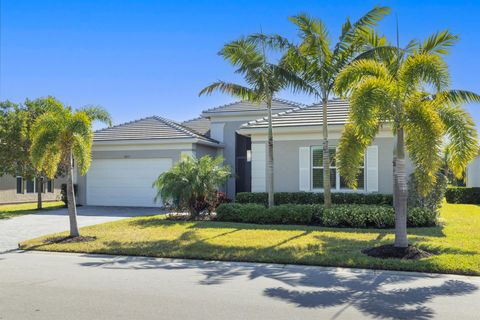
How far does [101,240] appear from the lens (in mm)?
11227

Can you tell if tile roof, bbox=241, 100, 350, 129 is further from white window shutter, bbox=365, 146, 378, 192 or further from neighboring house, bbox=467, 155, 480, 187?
neighboring house, bbox=467, 155, 480, 187

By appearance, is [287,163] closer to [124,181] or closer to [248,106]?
[248,106]

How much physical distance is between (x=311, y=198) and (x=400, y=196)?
6.80 m

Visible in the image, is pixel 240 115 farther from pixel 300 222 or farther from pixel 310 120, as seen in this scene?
pixel 300 222

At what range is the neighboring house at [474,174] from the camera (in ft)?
92.0

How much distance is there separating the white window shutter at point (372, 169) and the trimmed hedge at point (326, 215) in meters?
2.09

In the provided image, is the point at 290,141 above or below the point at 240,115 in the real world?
below

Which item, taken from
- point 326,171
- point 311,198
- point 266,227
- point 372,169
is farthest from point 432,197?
point 266,227

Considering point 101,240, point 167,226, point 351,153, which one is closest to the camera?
point 351,153

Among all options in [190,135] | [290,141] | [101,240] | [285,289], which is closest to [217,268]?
[285,289]

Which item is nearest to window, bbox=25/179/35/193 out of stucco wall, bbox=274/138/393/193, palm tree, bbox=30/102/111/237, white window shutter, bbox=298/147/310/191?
palm tree, bbox=30/102/111/237

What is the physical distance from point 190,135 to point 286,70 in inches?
269

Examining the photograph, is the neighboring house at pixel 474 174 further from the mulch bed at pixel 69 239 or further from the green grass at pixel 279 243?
the mulch bed at pixel 69 239

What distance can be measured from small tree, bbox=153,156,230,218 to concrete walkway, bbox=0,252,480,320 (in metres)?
6.45
